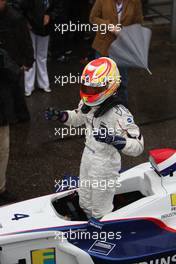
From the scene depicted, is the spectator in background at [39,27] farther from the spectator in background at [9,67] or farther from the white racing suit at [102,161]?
the white racing suit at [102,161]

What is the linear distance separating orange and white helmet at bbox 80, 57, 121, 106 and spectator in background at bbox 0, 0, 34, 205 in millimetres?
1086

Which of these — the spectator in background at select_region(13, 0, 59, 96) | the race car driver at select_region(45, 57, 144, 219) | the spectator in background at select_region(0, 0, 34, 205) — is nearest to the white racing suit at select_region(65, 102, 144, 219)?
the race car driver at select_region(45, 57, 144, 219)

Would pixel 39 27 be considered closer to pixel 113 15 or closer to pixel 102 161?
pixel 113 15

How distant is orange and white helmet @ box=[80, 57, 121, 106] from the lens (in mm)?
4074

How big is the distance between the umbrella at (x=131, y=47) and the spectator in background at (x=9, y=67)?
94 centimetres

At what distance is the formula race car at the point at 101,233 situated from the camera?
410 cm

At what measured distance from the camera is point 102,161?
420 centimetres

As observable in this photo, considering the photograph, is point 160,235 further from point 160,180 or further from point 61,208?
point 61,208

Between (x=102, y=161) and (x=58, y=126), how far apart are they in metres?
2.90

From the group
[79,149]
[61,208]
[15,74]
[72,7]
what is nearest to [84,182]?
[61,208]

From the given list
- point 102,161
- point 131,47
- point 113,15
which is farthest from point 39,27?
point 102,161

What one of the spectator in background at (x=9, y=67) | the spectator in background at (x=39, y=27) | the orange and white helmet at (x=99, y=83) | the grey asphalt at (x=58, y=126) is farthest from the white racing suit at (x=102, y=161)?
the spectator in background at (x=39, y=27)

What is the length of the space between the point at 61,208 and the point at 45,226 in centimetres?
43

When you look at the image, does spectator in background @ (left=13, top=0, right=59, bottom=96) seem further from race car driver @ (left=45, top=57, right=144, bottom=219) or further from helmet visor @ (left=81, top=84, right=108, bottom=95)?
helmet visor @ (left=81, top=84, right=108, bottom=95)
